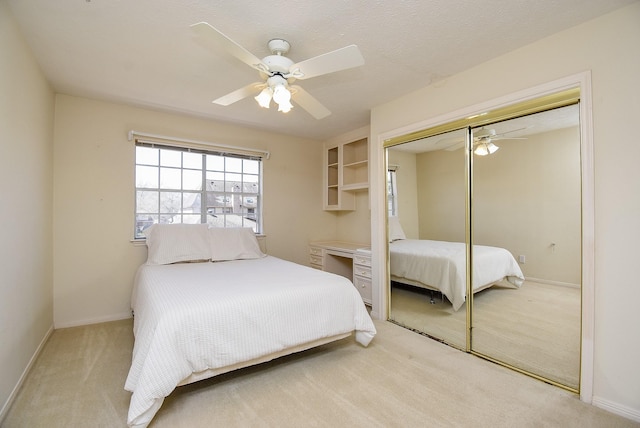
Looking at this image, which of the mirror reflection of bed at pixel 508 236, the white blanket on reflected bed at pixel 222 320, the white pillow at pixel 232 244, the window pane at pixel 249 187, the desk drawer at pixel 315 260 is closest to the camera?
the white blanket on reflected bed at pixel 222 320

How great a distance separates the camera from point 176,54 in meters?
2.21

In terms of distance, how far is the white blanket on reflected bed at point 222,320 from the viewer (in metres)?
1.56

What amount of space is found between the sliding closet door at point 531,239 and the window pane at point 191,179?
3.13 m

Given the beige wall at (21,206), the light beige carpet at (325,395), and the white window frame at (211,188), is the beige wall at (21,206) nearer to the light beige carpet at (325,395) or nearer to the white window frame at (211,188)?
the light beige carpet at (325,395)

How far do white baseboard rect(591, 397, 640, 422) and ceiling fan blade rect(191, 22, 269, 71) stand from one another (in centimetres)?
288

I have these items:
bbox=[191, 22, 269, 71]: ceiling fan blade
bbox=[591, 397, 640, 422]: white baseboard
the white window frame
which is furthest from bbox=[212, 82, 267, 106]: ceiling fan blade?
bbox=[591, 397, 640, 422]: white baseboard

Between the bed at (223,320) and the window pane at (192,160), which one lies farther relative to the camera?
the window pane at (192,160)

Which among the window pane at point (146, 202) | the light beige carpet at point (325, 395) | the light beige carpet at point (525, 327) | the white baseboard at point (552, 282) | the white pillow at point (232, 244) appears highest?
the window pane at point (146, 202)

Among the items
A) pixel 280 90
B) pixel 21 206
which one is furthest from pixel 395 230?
pixel 21 206

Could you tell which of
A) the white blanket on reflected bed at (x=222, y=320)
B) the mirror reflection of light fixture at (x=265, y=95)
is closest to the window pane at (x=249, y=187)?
the white blanket on reflected bed at (x=222, y=320)

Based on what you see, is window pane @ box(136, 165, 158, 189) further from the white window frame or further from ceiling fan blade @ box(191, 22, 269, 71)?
ceiling fan blade @ box(191, 22, 269, 71)

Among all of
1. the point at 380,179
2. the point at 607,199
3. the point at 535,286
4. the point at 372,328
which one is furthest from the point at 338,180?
the point at 607,199

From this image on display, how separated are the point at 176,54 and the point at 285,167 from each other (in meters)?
2.28

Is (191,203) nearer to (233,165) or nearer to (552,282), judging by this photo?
(233,165)
